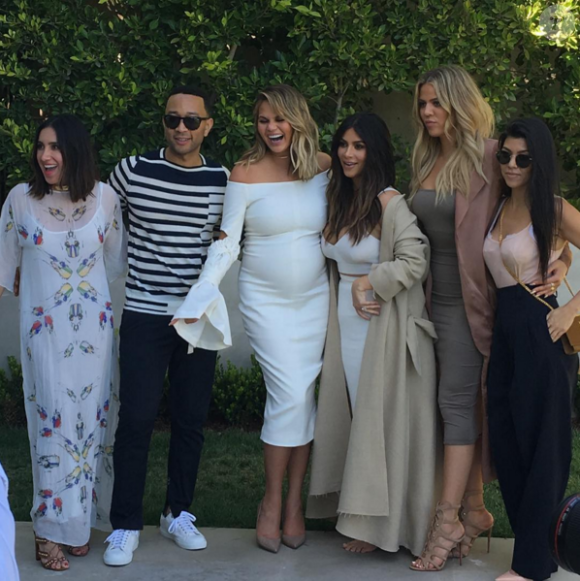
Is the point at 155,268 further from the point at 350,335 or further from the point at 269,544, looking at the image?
the point at 269,544

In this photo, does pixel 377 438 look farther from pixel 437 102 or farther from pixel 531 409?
pixel 437 102

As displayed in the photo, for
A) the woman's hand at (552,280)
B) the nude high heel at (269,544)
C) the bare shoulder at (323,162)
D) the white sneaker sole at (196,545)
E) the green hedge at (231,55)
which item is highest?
the green hedge at (231,55)

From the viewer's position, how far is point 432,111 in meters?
4.31

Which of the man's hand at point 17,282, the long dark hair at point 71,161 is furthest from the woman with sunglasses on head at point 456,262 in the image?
the man's hand at point 17,282

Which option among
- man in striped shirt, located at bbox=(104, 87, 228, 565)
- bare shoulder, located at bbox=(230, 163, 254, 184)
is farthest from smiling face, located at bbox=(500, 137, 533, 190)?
man in striped shirt, located at bbox=(104, 87, 228, 565)

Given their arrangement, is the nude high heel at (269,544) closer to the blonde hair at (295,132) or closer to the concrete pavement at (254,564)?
the concrete pavement at (254,564)

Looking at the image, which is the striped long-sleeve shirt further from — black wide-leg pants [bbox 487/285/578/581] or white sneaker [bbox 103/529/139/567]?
black wide-leg pants [bbox 487/285/578/581]

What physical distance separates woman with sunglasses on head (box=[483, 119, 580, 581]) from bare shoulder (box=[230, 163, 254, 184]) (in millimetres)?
1094

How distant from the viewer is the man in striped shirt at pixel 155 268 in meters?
4.48

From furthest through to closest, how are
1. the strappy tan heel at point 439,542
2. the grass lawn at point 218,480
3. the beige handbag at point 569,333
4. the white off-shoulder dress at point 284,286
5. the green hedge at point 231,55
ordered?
the green hedge at point 231,55 < the grass lawn at point 218,480 < the white off-shoulder dress at point 284,286 < the strappy tan heel at point 439,542 < the beige handbag at point 569,333

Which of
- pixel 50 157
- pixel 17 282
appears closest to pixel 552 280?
pixel 50 157

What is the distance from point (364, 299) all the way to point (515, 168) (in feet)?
2.83

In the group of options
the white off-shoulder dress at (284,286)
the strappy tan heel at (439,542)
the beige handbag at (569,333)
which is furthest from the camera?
the white off-shoulder dress at (284,286)

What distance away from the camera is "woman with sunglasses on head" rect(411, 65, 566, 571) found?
4.27 m
